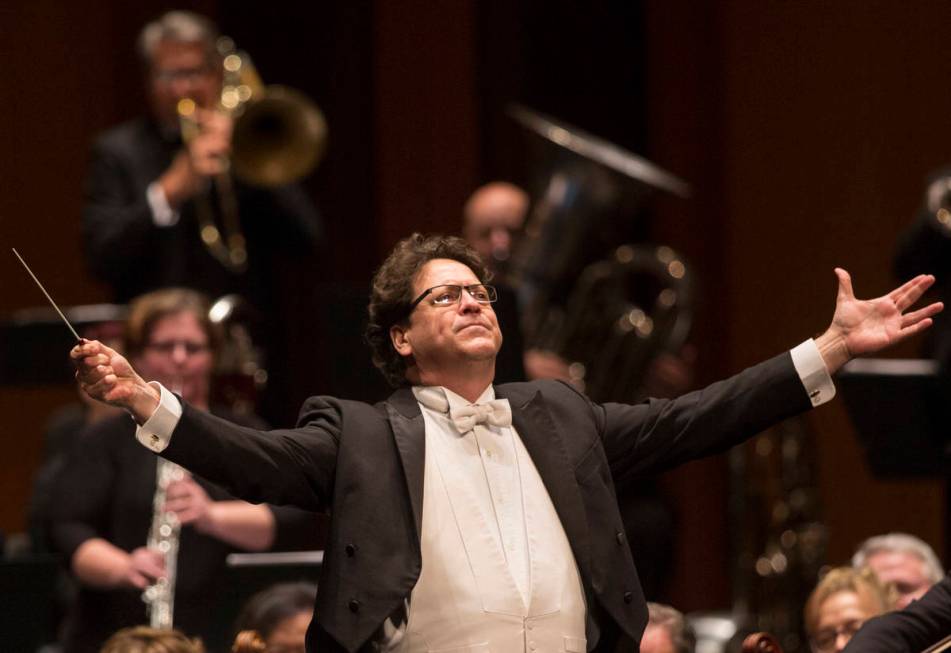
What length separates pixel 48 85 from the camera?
24.7ft

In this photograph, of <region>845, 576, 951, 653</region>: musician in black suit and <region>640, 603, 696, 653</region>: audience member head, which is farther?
<region>640, 603, 696, 653</region>: audience member head

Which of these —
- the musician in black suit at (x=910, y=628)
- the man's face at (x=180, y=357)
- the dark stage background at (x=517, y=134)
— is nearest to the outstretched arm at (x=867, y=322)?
the musician in black suit at (x=910, y=628)

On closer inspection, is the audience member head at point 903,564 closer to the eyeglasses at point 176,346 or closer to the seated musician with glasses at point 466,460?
Result: the seated musician with glasses at point 466,460

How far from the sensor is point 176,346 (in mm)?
4805

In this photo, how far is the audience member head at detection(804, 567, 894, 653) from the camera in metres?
4.02

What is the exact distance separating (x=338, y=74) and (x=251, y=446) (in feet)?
15.3

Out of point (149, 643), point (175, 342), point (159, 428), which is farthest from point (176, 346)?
point (159, 428)

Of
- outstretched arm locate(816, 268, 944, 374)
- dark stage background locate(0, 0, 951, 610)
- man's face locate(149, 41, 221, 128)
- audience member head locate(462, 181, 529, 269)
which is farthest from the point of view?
dark stage background locate(0, 0, 951, 610)

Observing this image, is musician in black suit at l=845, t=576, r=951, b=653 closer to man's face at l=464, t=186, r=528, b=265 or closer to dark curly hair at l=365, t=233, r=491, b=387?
dark curly hair at l=365, t=233, r=491, b=387

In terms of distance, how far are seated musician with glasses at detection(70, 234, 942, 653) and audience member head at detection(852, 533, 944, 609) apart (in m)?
1.19

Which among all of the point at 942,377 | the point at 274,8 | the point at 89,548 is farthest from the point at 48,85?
A: the point at 942,377

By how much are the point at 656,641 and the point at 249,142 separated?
2.47 m

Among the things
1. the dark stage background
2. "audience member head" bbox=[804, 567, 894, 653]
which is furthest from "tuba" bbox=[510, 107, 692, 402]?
"audience member head" bbox=[804, 567, 894, 653]

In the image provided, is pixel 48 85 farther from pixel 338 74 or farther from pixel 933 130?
pixel 933 130
